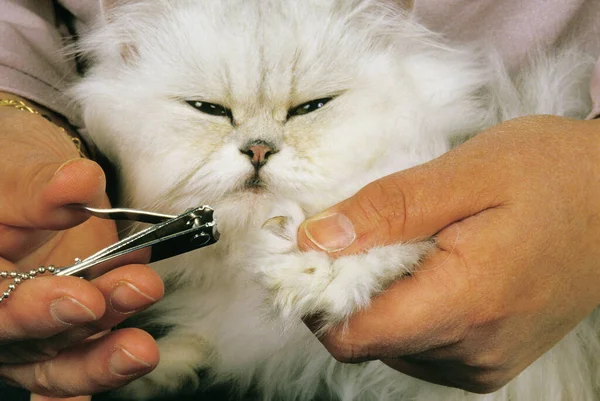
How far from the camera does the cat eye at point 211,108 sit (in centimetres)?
79

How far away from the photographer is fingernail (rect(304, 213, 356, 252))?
555mm

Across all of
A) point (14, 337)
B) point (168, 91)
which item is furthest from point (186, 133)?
point (14, 337)

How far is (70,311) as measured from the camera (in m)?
0.54

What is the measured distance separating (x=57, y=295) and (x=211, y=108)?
1.17 feet

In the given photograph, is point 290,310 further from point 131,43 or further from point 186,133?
point 131,43

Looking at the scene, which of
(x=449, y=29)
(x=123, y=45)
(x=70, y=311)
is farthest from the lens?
(x=449, y=29)

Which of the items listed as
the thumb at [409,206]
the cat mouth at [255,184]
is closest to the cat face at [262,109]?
the cat mouth at [255,184]

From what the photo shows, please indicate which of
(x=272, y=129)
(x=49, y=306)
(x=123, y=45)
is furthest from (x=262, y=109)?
(x=49, y=306)

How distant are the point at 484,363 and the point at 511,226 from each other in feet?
0.53

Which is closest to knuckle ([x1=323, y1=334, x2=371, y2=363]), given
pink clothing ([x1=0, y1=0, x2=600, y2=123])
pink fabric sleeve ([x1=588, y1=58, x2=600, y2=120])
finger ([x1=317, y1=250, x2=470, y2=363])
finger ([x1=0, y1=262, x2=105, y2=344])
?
finger ([x1=317, y1=250, x2=470, y2=363])

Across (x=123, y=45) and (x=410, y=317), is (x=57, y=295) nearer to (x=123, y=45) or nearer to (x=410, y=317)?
(x=410, y=317)

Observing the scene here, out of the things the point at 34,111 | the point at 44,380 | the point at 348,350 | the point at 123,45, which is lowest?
the point at 44,380

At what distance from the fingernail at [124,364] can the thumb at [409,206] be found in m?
0.22

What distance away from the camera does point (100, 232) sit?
817 millimetres
